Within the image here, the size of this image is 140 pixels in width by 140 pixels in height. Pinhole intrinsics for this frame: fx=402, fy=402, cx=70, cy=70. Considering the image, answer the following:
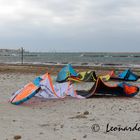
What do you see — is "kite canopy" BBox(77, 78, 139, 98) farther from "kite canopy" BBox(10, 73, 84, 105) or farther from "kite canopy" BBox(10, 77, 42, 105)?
"kite canopy" BBox(10, 77, 42, 105)

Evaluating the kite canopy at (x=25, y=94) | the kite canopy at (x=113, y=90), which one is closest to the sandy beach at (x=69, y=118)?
the kite canopy at (x=25, y=94)

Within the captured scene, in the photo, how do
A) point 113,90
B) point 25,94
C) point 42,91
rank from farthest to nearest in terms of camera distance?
point 113,90
point 42,91
point 25,94

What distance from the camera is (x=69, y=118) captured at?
9.55m

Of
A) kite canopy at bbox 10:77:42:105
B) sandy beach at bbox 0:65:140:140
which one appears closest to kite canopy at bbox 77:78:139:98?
sandy beach at bbox 0:65:140:140

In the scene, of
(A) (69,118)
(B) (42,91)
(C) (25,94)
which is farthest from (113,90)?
(A) (69,118)

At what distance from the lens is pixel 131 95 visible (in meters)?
14.3

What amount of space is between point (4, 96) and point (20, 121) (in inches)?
202

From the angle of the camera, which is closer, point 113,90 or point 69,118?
point 69,118

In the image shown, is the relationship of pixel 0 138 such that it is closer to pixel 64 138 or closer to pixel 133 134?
pixel 64 138

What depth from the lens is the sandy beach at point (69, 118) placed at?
7620 mm

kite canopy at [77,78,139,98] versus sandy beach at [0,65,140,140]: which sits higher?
kite canopy at [77,78,139,98]

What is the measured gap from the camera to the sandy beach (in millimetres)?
7620

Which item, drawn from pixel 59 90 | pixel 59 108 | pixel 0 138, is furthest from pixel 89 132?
pixel 59 90

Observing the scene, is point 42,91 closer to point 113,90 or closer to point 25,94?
point 25,94
